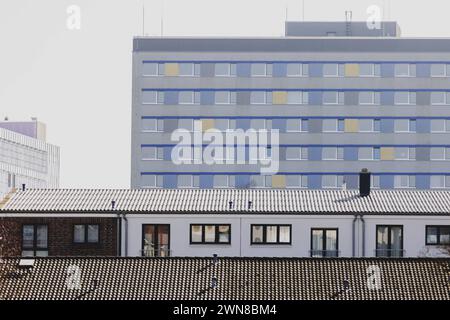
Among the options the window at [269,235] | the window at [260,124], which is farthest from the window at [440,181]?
the window at [269,235]

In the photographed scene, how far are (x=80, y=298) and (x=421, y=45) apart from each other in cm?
9773

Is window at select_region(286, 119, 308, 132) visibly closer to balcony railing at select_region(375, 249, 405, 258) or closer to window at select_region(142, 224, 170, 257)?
balcony railing at select_region(375, 249, 405, 258)

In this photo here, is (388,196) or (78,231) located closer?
(78,231)

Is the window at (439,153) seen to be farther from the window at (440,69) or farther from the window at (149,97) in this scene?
the window at (149,97)

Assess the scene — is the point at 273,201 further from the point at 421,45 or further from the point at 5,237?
the point at 421,45

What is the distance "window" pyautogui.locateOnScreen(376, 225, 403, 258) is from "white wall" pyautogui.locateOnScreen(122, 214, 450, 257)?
0.83 ft

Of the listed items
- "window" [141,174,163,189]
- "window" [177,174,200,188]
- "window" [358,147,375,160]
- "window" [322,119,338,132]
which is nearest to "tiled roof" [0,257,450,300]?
"window" [141,174,163,189]

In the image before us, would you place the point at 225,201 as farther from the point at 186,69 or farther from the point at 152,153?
the point at 152,153

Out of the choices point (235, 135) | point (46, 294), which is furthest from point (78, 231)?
point (235, 135)

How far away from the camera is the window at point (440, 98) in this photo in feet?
518

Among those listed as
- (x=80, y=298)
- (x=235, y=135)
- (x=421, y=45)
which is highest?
(x=421, y=45)

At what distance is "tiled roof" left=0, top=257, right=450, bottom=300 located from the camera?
6625cm

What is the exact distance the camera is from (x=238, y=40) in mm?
156500

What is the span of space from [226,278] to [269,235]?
17.1 metres
